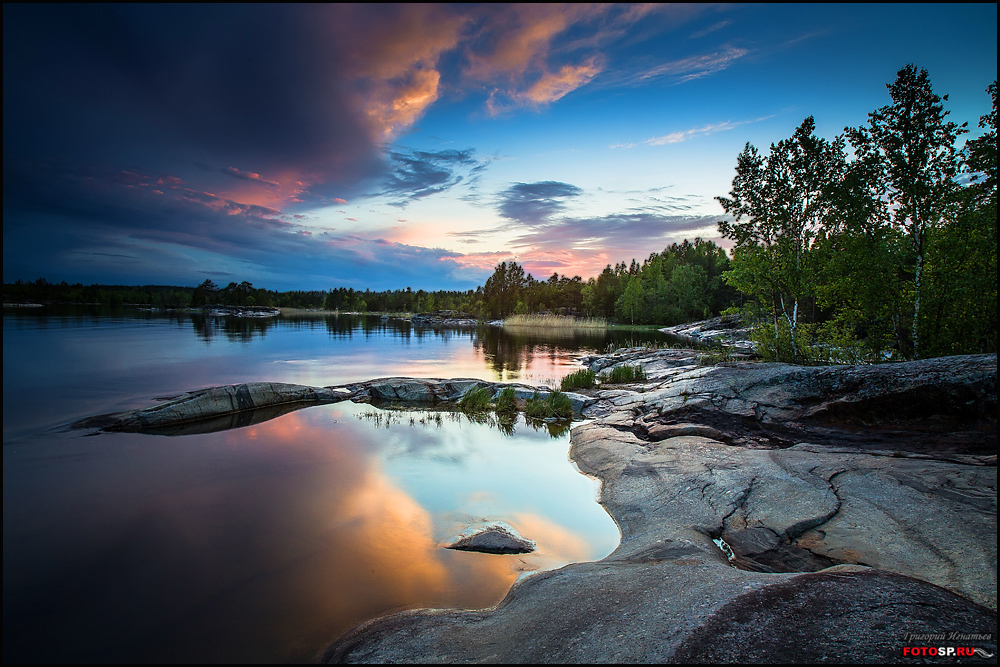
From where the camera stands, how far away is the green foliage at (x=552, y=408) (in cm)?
1631

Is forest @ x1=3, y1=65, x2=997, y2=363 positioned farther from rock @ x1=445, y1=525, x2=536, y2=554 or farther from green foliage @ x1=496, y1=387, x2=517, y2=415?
rock @ x1=445, y1=525, x2=536, y2=554

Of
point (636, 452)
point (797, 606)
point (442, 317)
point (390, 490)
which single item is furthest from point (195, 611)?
point (442, 317)

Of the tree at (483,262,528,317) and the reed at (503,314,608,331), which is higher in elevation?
the tree at (483,262,528,317)

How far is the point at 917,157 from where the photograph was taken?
1308 cm

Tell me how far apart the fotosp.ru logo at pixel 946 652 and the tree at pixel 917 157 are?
46.2 ft

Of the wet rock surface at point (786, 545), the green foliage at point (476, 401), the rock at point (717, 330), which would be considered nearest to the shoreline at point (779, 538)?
the wet rock surface at point (786, 545)

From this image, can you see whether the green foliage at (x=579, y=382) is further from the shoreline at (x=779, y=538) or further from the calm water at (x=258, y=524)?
the shoreline at (x=779, y=538)

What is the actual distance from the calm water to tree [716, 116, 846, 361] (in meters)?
12.2

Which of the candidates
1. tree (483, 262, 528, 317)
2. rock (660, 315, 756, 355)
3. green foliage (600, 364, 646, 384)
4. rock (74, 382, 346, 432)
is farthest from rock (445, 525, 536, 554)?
tree (483, 262, 528, 317)

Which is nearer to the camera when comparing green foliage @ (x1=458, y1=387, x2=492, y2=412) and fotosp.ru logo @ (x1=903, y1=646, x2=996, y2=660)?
fotosp.ru logo @ (x1=903, y1=646, x2=996, y2=660)

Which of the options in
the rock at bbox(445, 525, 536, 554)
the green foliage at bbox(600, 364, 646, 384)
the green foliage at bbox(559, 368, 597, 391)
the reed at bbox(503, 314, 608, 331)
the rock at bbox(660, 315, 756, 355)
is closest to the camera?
the rock at bbox(445, 525, 536, 554)

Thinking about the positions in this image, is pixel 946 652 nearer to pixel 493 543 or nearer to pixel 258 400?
pixel 493 543

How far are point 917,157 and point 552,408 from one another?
1496cm

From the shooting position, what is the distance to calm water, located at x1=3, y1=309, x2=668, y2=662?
4957mm
